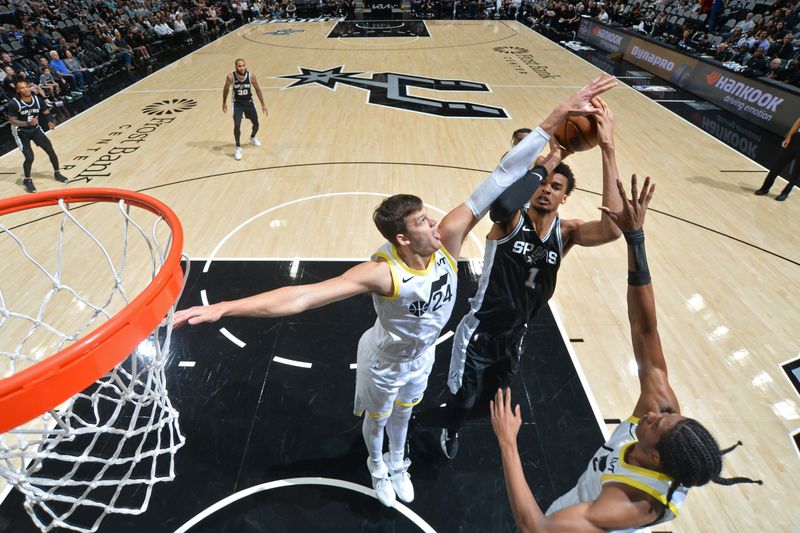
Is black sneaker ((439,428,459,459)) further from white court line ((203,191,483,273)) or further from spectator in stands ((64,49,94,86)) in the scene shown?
spectator in stands ((64,49,94,86))

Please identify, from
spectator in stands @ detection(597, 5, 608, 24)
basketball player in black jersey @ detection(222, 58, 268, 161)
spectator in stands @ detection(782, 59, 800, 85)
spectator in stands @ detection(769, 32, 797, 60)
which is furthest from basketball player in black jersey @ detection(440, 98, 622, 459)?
spectator in stands @ detection(597, 5, 608, 24)

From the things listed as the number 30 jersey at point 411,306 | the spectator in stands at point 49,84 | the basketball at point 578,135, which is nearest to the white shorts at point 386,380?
the number 30 jersey at point 411,306

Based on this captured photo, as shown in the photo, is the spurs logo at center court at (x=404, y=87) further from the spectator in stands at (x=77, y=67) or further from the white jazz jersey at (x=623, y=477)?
the white jazz jersey at (x=623, y=477)

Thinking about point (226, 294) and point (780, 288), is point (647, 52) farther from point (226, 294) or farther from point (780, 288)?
point (226, 294)

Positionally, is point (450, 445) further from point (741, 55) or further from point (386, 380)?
point (741, 55)

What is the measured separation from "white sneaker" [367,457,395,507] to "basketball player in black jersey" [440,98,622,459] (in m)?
0.59

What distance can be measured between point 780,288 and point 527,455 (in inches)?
158

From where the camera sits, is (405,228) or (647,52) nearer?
(405,228)

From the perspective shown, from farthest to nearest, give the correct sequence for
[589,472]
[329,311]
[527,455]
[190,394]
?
1. [329,311]
2. [190,394]
3. [527,455]
4. [589,472]

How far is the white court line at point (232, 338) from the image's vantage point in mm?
4230

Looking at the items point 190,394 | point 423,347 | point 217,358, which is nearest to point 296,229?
point 217,358

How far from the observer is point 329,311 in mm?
4574

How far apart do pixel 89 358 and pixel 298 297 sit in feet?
2.55

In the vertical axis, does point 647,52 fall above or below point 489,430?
above
